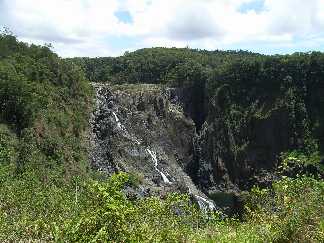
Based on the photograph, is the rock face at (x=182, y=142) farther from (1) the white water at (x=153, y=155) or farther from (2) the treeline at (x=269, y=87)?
(2) the treeline at (x=269, y=87)

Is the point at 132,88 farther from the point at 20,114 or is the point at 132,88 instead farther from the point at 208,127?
the point at 20,114

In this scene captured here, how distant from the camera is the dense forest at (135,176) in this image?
720 cm

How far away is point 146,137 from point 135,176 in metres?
13.0

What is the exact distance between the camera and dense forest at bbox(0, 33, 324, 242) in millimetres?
7199

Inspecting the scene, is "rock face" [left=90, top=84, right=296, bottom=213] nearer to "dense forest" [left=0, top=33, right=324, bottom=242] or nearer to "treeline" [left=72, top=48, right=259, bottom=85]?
"dense forest" [left=0, top=33, right=324, bottom=242]

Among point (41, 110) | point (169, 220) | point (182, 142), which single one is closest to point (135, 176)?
point (41, 110)

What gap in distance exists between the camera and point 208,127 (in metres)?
80.8

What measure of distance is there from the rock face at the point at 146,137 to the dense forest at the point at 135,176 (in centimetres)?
232

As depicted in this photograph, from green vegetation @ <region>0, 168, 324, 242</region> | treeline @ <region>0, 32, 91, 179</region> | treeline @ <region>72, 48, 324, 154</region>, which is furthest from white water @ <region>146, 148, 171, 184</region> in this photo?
green vegetation @ <region>0, 168, 324, 242</region>

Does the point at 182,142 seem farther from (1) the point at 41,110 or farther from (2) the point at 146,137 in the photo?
(1) the point at 41,110

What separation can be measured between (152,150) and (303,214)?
5698 centimetres

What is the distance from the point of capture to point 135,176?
52.7 metres

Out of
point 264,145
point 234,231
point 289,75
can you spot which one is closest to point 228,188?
point 264,145

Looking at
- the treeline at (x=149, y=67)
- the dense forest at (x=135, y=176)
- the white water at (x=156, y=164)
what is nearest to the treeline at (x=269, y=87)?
the dense forest at (x=135, y=176)
